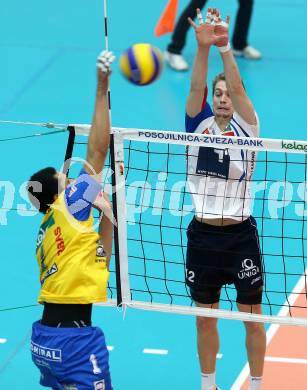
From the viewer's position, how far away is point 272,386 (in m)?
7.63

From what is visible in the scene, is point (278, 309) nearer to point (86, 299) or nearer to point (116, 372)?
point (116, 372)

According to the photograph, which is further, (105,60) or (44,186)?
(44,186)

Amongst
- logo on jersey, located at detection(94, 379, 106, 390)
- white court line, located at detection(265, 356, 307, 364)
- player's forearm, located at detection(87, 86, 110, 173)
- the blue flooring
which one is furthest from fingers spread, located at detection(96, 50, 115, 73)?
white court line, located at detection(265, 356, 307, 364)

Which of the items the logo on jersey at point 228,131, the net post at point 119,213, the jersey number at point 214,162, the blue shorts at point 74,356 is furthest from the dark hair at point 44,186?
the logo on jersey at point 228,131

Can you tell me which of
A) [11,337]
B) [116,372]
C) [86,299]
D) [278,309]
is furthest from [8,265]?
[86,299]

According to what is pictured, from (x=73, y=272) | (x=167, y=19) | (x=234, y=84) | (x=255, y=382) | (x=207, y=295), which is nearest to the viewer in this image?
(x=73, y=272)

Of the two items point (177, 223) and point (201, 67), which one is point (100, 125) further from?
point (177, 223)

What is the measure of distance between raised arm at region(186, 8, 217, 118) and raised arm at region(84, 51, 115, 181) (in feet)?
3.11

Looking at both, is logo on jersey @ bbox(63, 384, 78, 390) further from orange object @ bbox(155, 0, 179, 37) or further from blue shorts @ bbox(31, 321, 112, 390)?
orange object @ bbox(155, 0, 179, 37)

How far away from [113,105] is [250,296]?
5.71 metres

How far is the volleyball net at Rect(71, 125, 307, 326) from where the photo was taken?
684 centimetres

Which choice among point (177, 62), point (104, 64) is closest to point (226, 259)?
point (104, 64)

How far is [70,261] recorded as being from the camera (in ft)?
20.0

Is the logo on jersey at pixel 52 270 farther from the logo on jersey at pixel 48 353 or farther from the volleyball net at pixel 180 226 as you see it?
the volleyball net at pixel 180 226
